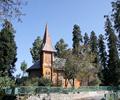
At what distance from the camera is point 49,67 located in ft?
187

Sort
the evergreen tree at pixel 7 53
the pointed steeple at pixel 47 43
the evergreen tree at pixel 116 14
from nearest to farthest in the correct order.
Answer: the evergreen tree at pixel 116 14
the evergreen tree at pixel 7 53
the pointed steeple at pixel 47 43

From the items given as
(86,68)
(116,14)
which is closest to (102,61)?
(86,68)

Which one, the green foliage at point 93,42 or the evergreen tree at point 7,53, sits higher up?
the green foliage at point 93,42

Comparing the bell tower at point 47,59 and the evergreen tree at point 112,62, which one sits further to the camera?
the evergreen tree at point 112,62

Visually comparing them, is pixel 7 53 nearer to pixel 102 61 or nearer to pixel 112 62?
pixel 112 62

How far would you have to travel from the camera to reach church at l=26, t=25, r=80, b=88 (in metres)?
56.8

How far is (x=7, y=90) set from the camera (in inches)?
1236

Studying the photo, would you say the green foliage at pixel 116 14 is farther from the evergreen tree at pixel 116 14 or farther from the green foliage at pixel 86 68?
the green foliage at pixel 86 68

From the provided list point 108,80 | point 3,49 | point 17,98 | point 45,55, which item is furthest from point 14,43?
point 17,98

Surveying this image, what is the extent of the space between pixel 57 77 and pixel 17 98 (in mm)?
27911

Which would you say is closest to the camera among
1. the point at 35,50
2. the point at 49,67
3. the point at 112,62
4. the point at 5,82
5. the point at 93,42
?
the point at 5,82

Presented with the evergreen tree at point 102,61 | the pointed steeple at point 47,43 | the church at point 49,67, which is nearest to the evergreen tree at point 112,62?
the evergreen tree at point 102,61

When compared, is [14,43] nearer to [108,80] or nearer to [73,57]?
[73,57]

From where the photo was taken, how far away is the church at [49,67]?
186 ft
